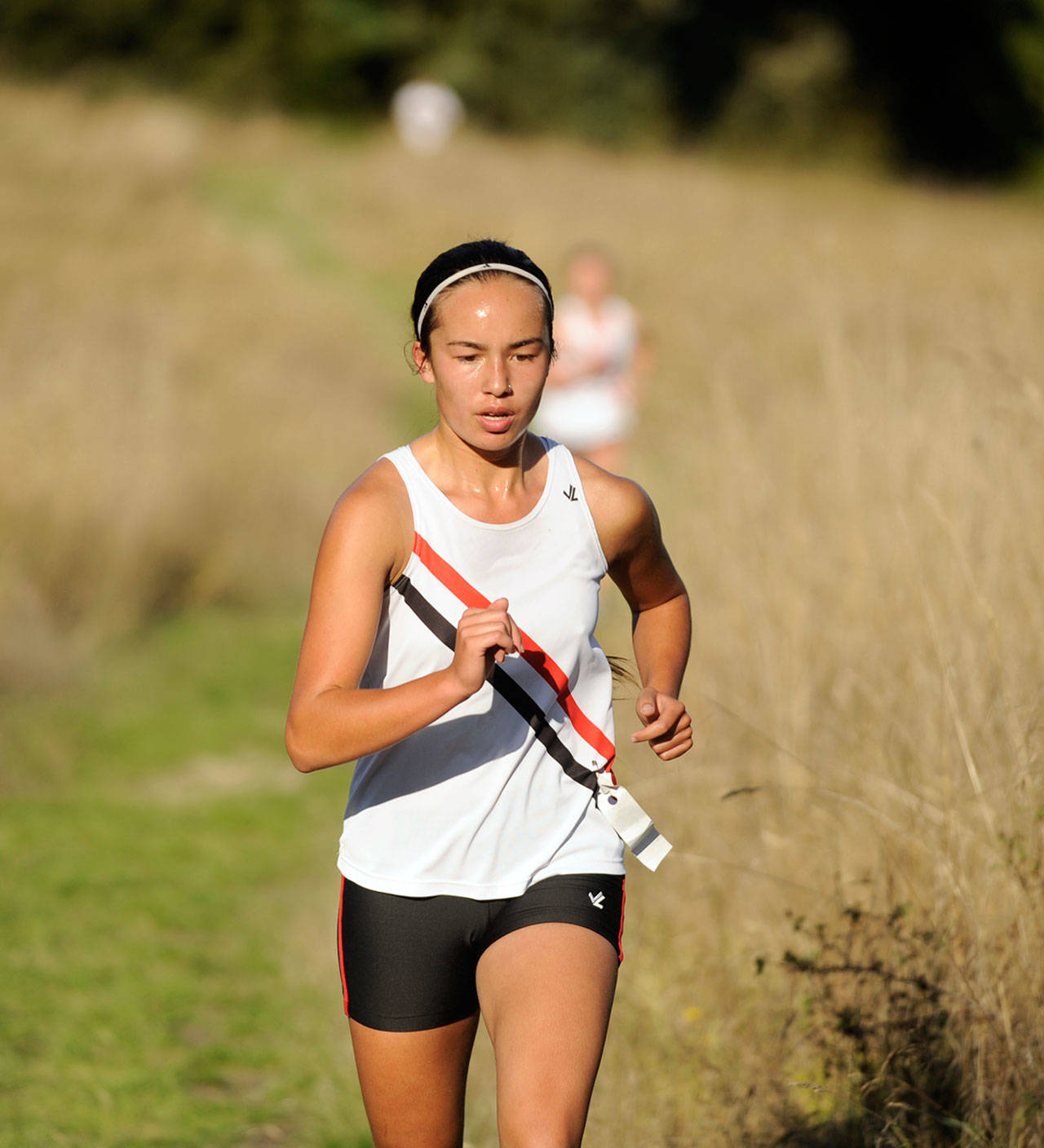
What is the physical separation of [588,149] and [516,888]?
33232 millimetres

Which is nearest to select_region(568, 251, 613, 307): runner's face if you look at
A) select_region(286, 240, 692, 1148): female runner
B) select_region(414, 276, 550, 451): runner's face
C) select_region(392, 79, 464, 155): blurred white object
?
select_region(286, 240, 692, 1148): female runner

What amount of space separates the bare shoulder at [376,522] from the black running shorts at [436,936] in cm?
57

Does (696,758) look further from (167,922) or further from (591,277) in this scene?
(591,277)

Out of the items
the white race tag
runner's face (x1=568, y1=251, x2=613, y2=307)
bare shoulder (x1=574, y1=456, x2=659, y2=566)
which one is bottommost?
the white race tag

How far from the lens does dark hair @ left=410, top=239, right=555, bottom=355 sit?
2391 mm

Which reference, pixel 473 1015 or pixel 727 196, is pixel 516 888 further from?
pixel 727 196

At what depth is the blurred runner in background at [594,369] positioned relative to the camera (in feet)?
29.5

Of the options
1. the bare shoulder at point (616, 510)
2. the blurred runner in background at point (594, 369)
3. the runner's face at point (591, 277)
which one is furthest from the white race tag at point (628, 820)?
the runner's face at point (591, 277)

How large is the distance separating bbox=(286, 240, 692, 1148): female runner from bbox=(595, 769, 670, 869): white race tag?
11 millimetres

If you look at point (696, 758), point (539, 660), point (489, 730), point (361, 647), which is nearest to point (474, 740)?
point (489, 730)

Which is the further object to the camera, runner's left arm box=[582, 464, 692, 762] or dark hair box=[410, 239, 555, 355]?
runner's left arm box=[582, 464, 692, 762]

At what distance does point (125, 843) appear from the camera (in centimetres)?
603

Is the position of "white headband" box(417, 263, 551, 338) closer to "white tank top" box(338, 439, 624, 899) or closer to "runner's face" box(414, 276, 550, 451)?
"runner's face" box(414, 276, 550, 451)

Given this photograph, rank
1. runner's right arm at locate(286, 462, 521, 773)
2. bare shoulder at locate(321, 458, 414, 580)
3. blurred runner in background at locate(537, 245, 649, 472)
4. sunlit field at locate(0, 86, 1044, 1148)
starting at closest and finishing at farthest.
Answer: runner's right arm at locate(286, 462, 521, 773)
bare shoulder at locate(321, 458, 414, 580)
sunlit field at locate(0, 86, 1044, 1148)
blurred runner in background at locate(537, 245, 649, 472)
